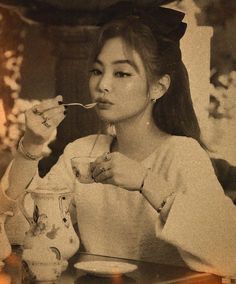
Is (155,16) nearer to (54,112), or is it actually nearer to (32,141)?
(54,112)

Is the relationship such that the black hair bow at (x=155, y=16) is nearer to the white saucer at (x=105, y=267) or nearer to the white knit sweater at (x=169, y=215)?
the white knit sweater at (x=169, y=215)

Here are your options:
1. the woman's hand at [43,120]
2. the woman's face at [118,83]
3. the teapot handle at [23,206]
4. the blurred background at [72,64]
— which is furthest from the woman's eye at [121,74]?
the teapot handle at [23,206]

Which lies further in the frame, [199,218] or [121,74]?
[121,74]

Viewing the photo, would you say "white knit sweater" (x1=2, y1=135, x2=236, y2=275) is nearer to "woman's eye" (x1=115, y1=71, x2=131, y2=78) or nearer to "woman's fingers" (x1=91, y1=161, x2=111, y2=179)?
"woman's fingers" (x1=91, y1=161, x2=111, y2=179)

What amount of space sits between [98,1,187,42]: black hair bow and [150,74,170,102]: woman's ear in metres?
0.13

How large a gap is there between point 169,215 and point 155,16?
0.66 meters

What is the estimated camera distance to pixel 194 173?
1.74m

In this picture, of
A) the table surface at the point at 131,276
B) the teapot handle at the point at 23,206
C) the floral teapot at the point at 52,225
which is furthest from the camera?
the teapot handle at the point at 23,206

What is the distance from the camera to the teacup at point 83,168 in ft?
6.23

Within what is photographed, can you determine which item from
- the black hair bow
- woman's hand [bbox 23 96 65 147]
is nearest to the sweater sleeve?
the black hair bow

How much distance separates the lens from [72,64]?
1.94m

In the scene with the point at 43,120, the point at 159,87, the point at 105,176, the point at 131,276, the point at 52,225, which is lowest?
the point at 131,276

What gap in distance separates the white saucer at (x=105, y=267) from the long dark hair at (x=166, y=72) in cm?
47

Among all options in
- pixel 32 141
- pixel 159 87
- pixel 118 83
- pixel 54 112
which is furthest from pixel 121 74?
pixel 32 141
